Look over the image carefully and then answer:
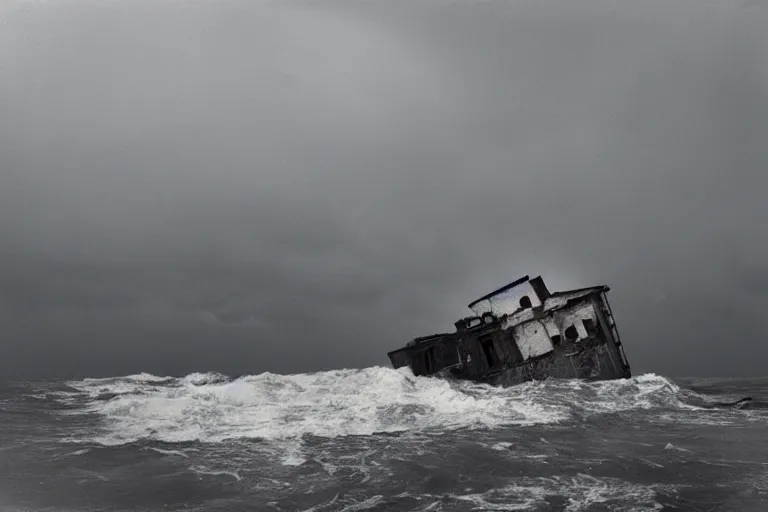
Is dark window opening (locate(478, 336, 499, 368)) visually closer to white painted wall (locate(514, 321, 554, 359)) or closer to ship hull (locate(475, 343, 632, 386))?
white painted wall (locate(514, 321, 554, 359))

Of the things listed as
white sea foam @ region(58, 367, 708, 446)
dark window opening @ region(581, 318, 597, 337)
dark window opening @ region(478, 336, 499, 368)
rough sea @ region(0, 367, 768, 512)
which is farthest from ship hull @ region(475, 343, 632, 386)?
rough sea @ region(0, 367, 768, 512)

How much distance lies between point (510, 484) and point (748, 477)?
5.96 m

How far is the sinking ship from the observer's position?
3194 centimetres

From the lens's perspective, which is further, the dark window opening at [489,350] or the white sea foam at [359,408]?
the dark window opening at [489,350]

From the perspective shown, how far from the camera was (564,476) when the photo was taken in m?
13.3

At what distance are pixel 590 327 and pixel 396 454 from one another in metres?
20.4

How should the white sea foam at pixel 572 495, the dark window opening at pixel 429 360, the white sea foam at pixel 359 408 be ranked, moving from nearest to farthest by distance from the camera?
the white sea foam at pixel 572 495
the white sea foam at pixel 359 408
the dark window opening at pixel 429 360

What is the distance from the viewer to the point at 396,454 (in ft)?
52.5

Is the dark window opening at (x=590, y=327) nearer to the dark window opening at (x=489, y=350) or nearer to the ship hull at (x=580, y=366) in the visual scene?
the ship hull at (x=580, y=366)

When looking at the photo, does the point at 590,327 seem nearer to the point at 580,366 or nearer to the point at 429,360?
the point at 580,366

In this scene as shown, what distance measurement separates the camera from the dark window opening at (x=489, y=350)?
34.9 meters

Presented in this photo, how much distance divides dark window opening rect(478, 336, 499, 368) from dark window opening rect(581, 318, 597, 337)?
5927 millimetres

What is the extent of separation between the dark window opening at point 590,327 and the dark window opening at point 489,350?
5927 millimetres

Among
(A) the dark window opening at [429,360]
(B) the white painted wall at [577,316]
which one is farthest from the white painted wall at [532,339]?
(A) the dark window opening at [429,360]
